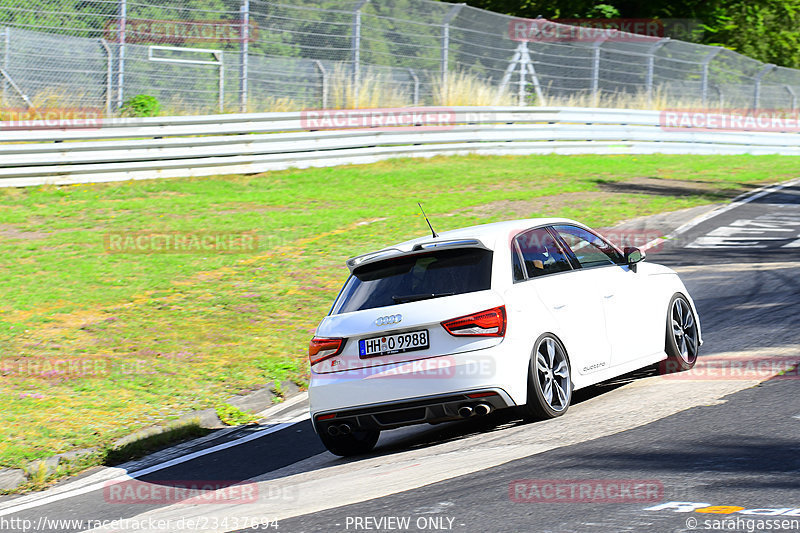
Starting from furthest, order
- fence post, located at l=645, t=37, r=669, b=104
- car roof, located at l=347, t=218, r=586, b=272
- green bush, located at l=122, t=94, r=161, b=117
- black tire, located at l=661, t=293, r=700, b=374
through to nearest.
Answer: fence post, located at l=645, t=37, r=669, b=104 < green bush, located at l=122, t=94, r=161, b=117 < black tire, located at l=661, t=293, r=700, b=374 < car roof, located at l=347, t=218, r=586, b=272

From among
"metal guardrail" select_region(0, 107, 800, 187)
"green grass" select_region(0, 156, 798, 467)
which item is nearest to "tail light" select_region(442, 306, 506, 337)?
"green grass" select_region(0, 156, 798, 467)

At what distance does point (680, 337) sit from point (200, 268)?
7.60 meters

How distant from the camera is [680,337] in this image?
28.3ft

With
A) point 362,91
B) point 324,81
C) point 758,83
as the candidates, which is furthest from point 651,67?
point 324,81

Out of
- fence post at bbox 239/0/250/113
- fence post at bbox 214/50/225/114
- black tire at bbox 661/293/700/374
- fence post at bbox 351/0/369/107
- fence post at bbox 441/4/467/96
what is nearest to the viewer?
black tire at bbox 661/293/700/374

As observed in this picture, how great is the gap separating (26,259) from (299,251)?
3936 mm

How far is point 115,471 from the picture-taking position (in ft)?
25.0

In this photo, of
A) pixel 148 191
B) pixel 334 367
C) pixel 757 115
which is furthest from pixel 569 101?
pixel 334 367

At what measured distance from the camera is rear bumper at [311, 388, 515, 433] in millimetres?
6699

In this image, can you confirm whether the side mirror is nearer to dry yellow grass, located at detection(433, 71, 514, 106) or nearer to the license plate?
the license plate

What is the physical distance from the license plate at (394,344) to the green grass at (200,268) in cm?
259

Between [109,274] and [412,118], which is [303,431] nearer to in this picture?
[109,274]

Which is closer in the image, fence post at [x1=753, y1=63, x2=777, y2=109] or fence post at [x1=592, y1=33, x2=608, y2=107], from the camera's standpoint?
fence post at [x1=592, y1=33, x2=608, y2=107]

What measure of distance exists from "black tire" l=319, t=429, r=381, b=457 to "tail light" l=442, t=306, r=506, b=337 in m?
1.07
